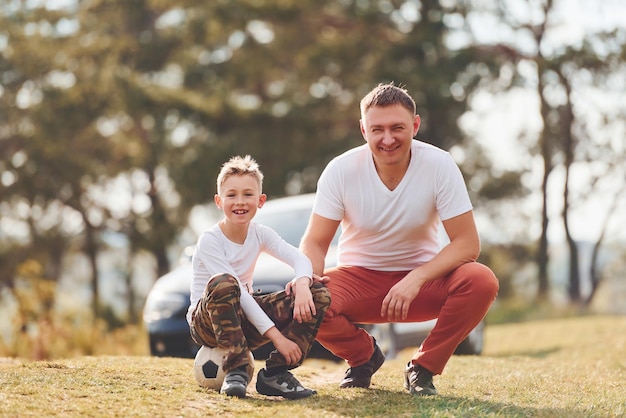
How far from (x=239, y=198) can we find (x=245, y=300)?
530mm

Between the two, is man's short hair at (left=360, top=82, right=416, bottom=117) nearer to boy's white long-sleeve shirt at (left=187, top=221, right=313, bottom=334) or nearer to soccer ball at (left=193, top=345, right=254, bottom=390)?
boy's white long-sleeve shirt at (left=187, top=221, right=313, bottom=334)

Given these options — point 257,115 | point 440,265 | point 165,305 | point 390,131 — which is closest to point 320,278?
point 440,265

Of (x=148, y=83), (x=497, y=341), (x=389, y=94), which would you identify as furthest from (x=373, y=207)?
(x=148, y=83)

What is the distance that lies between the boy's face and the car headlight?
113 inches

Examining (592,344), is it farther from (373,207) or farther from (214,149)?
(214,149)

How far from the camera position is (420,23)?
65.6 ft

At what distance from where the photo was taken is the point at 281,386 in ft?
15.1

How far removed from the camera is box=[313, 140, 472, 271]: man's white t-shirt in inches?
191

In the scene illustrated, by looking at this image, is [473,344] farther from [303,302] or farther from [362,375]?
[303,302]

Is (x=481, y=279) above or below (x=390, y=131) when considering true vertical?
below

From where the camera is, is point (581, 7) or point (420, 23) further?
point (581, 7)

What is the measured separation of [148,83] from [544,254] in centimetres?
1052

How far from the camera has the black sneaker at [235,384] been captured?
4492mm

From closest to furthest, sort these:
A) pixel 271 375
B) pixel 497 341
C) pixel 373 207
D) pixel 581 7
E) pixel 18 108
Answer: pixel 271 375 → pixel 373 207 → pixel 497 341 → pixel 581 7 → pixel 18 108
